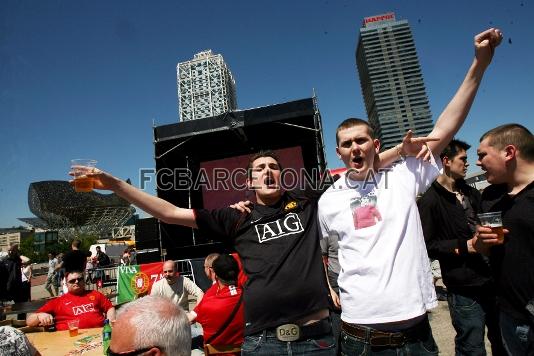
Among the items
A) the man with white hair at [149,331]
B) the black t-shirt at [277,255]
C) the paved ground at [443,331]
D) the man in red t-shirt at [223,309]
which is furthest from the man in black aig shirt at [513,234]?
the paved ground at [443,331]

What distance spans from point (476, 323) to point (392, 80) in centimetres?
20627

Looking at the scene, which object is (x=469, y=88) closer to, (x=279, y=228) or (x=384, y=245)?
(x=384, y=245)

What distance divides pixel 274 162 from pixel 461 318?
2.32 m

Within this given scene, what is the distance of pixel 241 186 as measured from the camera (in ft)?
39.3

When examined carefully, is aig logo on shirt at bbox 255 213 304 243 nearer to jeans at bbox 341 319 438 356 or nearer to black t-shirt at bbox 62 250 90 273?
jeans at bbox 341 319 438 356

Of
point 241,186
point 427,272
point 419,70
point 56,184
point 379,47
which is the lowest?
point 427,272

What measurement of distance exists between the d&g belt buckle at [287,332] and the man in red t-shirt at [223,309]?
1.85 metres

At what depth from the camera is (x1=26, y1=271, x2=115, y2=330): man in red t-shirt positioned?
4254mm

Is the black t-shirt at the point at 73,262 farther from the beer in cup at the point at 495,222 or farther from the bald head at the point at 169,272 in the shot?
the beer in cup at the point at 495,222

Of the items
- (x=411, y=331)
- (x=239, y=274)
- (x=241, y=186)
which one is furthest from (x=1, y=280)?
(x=411, y=331)

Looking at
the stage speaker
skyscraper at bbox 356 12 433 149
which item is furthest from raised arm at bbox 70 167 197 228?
skyscraper at bbox 356 12 433 149

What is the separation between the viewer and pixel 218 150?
39.8ft

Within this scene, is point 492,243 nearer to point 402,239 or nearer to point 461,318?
point 402,239

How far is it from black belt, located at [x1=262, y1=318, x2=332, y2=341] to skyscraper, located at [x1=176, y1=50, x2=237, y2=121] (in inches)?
5654
